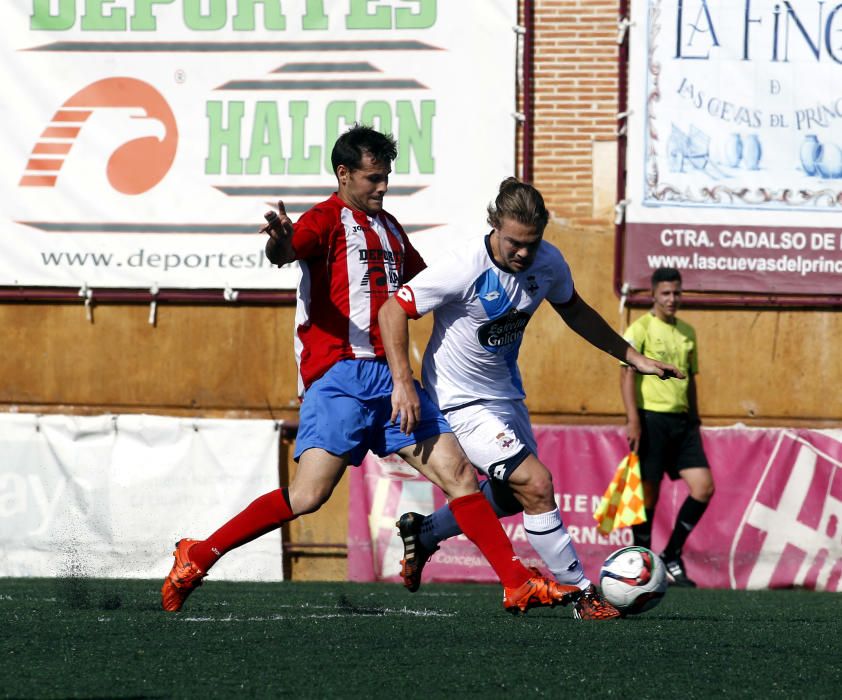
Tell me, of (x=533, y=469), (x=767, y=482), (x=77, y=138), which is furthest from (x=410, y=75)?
(x=533, y=469)

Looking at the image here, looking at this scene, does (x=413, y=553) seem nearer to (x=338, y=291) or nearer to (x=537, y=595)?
(x=537, y=595)

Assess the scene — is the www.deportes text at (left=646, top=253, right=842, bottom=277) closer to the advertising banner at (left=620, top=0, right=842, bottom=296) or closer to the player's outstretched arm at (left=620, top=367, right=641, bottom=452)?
the advertising banner at (left=620, top=0, right=842, bottom=296)

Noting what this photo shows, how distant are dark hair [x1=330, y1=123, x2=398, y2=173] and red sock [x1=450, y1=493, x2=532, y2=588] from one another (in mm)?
1485

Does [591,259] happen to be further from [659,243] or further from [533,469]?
[533,469]

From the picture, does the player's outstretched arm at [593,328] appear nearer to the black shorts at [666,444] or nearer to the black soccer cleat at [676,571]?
the black shorts at [666,444]

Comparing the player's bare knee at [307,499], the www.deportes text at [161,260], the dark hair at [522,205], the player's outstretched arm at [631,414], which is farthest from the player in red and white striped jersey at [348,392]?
the www.deportes text at [161,260]

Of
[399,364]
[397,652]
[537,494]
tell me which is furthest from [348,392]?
[397,652]

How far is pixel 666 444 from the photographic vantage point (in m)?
10.1

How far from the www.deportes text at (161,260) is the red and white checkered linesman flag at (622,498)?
3.39m

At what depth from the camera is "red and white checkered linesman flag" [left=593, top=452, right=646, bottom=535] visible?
10000mm

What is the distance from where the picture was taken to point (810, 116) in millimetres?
11312

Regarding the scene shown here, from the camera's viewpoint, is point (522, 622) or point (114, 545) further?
point (114, 545)

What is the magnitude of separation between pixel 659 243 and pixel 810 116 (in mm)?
1564

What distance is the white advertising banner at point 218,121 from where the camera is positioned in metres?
11.4
